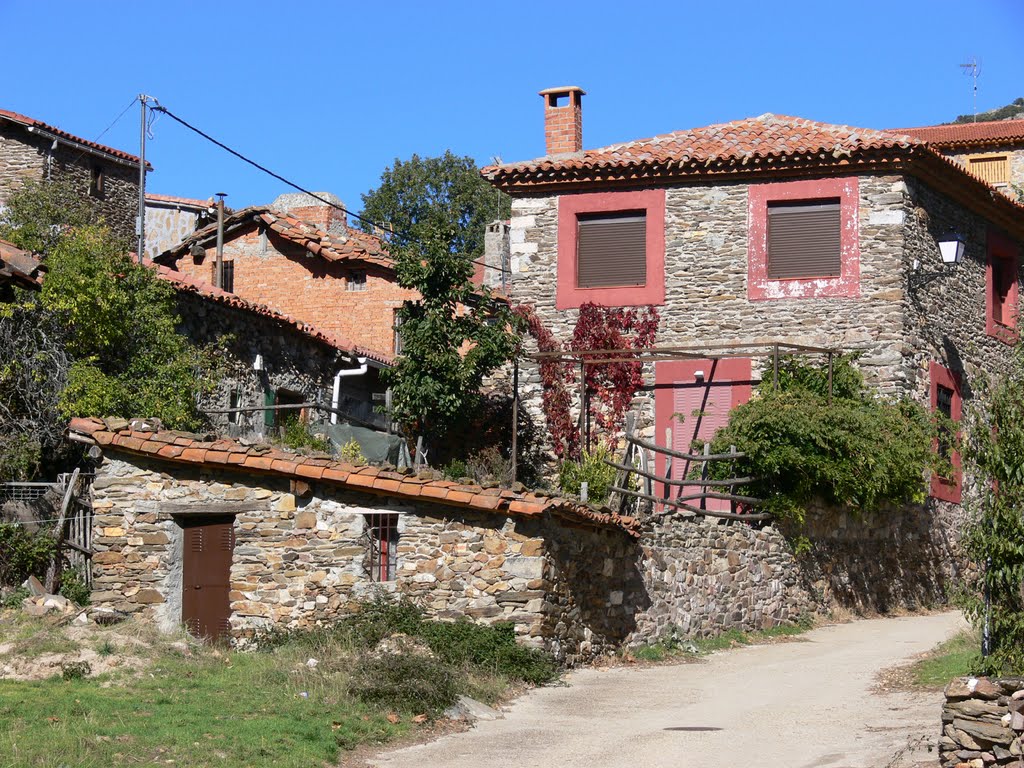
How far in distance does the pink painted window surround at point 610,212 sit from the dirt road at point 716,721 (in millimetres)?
8368

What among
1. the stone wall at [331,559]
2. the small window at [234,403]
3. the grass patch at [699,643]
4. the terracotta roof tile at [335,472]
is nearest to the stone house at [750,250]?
the grass patch at [699,643]

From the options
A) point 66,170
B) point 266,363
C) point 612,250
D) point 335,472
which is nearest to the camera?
point 335,472

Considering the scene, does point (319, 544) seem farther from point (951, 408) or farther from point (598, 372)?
point (951, 408)

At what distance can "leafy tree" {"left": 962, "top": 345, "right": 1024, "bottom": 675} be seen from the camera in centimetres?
1205

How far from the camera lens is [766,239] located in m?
25.0

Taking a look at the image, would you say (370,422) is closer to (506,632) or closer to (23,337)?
(23,337)

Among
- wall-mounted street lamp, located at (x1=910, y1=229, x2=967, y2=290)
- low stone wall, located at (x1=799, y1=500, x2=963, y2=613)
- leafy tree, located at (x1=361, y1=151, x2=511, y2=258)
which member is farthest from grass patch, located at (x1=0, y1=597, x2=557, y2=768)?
leafy tree, located at (x1=361, y1=151, x2=511, y2=258)

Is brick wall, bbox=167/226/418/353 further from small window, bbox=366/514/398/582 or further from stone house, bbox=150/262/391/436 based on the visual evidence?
small window, bbox=366/514/398/582

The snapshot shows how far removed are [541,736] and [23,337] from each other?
425 inches

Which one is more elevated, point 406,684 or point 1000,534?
point 1000,534

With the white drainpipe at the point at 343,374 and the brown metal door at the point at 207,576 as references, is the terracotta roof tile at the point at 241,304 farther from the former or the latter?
the brown metal door at the point at 207,576

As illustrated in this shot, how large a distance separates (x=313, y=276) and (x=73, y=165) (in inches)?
347

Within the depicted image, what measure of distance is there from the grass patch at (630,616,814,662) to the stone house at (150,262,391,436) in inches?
299

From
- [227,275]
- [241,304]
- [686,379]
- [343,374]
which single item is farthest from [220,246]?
[686,379]
